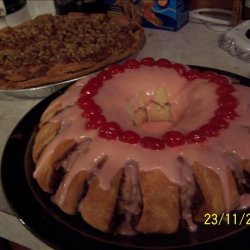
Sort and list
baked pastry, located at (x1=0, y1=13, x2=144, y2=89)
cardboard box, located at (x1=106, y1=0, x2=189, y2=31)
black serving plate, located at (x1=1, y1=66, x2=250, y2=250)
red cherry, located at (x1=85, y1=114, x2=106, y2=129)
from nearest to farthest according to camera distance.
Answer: black serving plate, located at (x1=1, y1=66, x2=250, y2=250), red cherry, located at (x1=85, y1=114, x2=106, y2=129), baked pastry, located at (x1=0, y1=13, x2=144, y2=89), cardboard box, located at (x1=106, y1=0, x2=189, y2=31)

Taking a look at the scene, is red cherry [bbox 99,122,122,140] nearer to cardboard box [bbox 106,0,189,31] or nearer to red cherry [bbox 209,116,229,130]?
red cherry [bbox 209,116,229,130]

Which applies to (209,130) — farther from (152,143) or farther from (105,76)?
(105,76)

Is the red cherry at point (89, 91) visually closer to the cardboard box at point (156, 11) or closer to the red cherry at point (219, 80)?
the red cherry at point (219, 80)


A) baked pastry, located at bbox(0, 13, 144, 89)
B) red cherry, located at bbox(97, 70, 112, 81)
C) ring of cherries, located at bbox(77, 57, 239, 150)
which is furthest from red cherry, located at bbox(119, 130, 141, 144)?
baked pastry, located at bbox(0, 13, 144, 89)

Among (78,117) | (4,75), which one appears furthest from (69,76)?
(78,117)

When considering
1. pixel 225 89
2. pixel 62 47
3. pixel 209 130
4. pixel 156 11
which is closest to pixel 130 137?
pixel 209 130

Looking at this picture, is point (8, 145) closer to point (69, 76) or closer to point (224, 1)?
point (69, 76)
